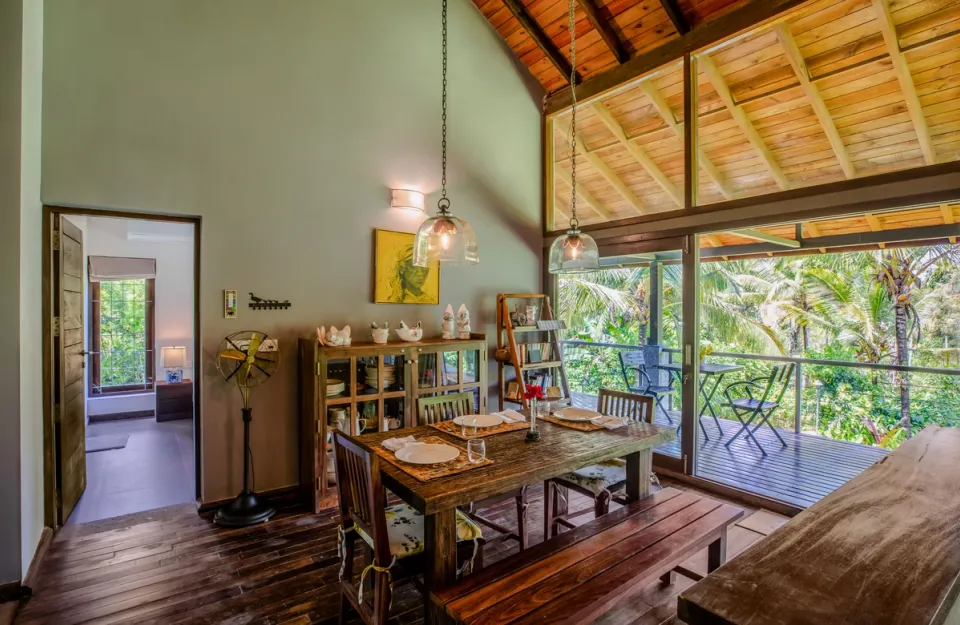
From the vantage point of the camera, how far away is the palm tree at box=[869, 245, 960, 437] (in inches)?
181

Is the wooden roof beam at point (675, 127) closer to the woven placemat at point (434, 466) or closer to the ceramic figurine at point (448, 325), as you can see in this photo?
the ceramic figurine at point (448, 325)

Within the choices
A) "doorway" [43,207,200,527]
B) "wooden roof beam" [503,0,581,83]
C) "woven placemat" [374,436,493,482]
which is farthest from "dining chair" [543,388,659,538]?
"wooden roof beam" [503,0,581,83]

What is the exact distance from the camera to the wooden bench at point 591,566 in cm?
153

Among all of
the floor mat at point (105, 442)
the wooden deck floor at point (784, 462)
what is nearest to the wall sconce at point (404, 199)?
the wooden deck floor at point (784, 462)

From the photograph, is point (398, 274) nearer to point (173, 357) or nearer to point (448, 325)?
point (448, 325)

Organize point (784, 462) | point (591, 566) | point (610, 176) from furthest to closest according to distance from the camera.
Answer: point (610, 176) → point (784, 462) → point (591, 566)

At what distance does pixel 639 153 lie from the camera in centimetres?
421

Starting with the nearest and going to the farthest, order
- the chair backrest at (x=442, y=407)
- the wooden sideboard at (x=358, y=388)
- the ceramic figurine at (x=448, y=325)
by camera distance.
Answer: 1. the chair backrest at (x=442, y=407)
2. the wooden sideboard at (x=358, y=388)
3. the ceramic figurine at (x=448, y=325)

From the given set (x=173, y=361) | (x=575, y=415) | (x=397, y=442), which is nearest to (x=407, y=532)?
(x=397, y=442)

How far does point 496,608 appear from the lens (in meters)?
1.52

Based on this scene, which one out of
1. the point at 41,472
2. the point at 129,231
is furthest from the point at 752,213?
the point at 129,231

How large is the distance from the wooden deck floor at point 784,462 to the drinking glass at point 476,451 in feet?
7.99

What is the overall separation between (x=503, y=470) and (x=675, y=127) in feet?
10.8

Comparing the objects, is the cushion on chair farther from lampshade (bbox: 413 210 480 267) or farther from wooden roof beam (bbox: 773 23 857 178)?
wooden roof beam (bbox: 773 23 857 178)
